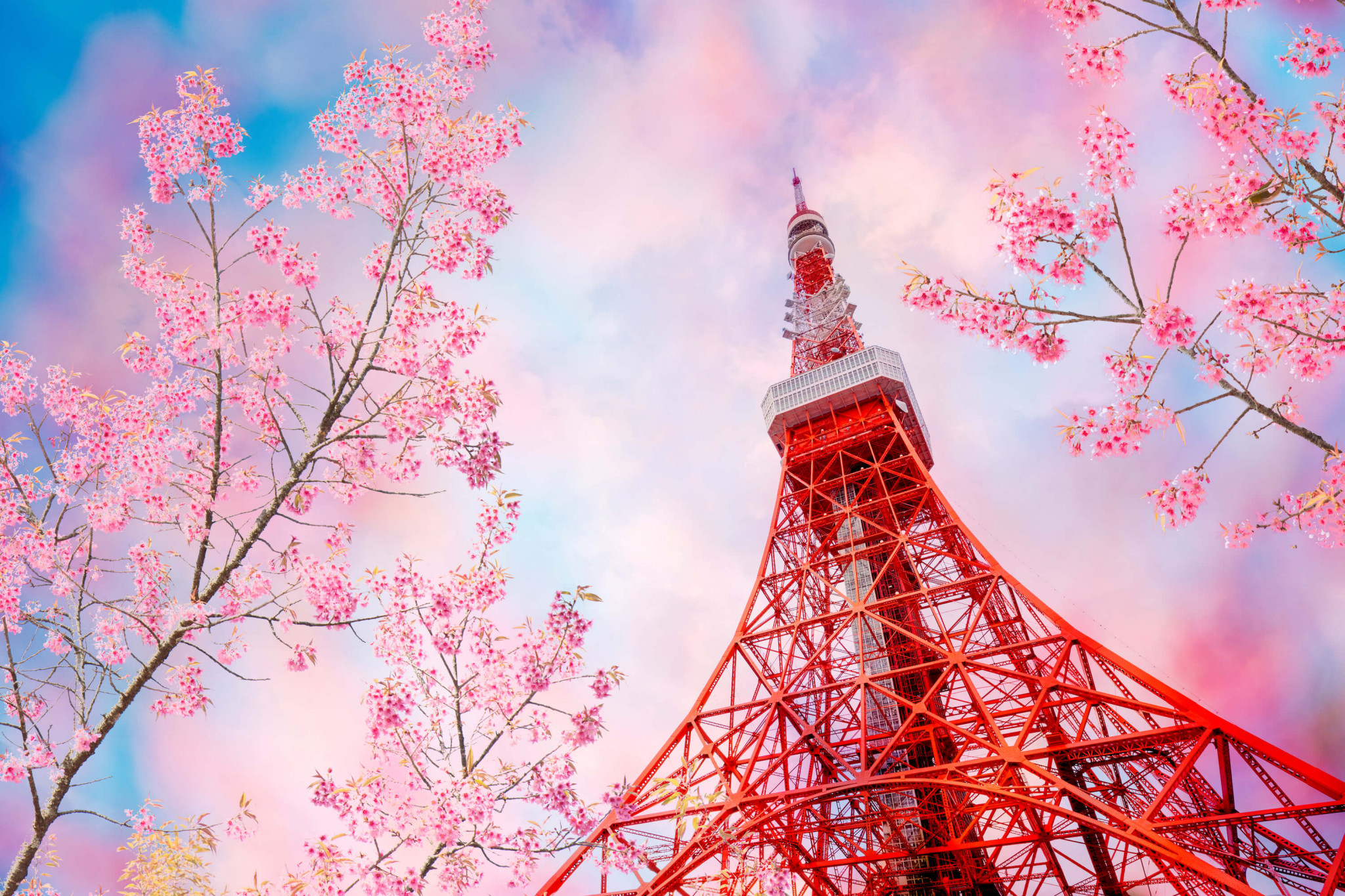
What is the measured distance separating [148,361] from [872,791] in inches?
457

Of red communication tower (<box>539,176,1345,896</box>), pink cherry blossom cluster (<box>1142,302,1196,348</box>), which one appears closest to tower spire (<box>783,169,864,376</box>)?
red communication tower (<box>539,176,1345,896</box>)

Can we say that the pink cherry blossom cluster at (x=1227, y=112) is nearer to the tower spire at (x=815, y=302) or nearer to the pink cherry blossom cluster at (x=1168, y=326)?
the pink cherry blossom cluster at (x=1168, y=326)

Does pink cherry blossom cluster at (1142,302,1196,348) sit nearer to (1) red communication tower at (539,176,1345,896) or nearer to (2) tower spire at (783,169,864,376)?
(1) red communication tower at (539,176,1345,896)

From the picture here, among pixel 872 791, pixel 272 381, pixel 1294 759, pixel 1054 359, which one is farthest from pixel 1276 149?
pixel 872 791

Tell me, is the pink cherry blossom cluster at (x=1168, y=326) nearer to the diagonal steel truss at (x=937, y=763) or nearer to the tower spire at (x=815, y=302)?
the diagonal steel truss at (x=937, y=763)

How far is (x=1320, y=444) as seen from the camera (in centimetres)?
383

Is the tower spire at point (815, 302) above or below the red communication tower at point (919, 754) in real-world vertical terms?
above

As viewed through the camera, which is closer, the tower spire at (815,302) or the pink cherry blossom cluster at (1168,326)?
the pink cherry blossom cluster at (1168,326)

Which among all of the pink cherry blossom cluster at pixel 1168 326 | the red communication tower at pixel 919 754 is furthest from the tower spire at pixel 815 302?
the pink cherry blossom cluster at pixel 1168 326

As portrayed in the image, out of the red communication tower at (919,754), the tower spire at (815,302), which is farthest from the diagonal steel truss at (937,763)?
the tower spire at (815,302)

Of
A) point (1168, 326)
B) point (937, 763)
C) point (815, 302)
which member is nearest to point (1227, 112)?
point (1168, 326)

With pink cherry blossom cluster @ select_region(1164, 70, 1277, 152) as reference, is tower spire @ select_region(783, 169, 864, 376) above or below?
above

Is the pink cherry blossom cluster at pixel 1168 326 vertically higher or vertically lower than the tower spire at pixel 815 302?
lower

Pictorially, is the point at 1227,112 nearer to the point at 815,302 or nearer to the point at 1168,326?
the point at 1168,326
